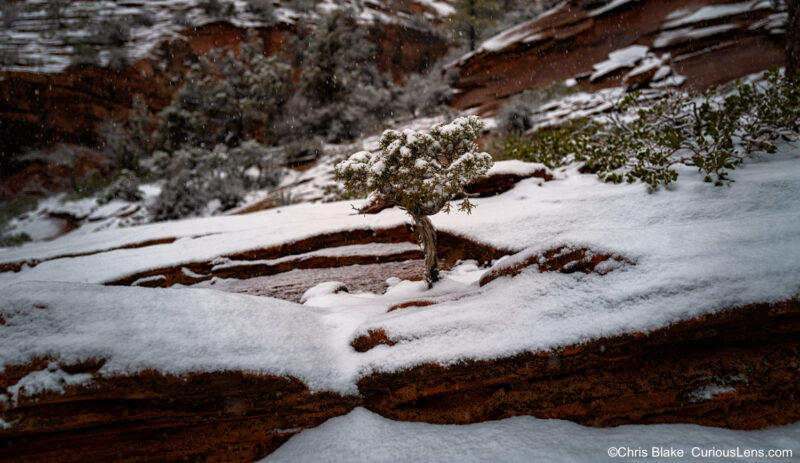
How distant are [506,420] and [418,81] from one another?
16.0 m

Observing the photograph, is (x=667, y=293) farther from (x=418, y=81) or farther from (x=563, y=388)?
(x=418, y=81)

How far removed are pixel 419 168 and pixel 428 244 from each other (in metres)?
0.79

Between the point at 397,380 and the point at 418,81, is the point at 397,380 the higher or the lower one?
the lower one

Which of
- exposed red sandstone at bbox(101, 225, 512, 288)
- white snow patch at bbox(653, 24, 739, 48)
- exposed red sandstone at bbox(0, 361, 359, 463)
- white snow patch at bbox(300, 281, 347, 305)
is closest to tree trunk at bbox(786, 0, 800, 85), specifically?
white snow patch at bbox(653, 24, 739, 48)

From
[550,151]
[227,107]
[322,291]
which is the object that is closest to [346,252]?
[322,291]

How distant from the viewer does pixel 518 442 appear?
1.60 m

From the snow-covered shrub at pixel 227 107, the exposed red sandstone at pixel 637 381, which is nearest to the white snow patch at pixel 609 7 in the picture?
the snow-covered shrub at pixel 227 107

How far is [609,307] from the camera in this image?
177 cm

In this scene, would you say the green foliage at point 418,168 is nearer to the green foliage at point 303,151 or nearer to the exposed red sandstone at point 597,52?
the exposed red sandstone at point 597,52

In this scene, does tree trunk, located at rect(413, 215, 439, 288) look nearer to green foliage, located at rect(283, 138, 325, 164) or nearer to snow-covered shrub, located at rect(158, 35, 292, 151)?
green foliage, located at rect(283, 138, 325, 164)

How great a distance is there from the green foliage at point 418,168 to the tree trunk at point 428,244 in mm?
100

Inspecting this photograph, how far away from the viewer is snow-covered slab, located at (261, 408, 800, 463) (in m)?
1.48

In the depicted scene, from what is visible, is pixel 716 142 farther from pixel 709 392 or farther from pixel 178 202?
pixel 178 202

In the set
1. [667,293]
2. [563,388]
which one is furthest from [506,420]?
[667,293]
